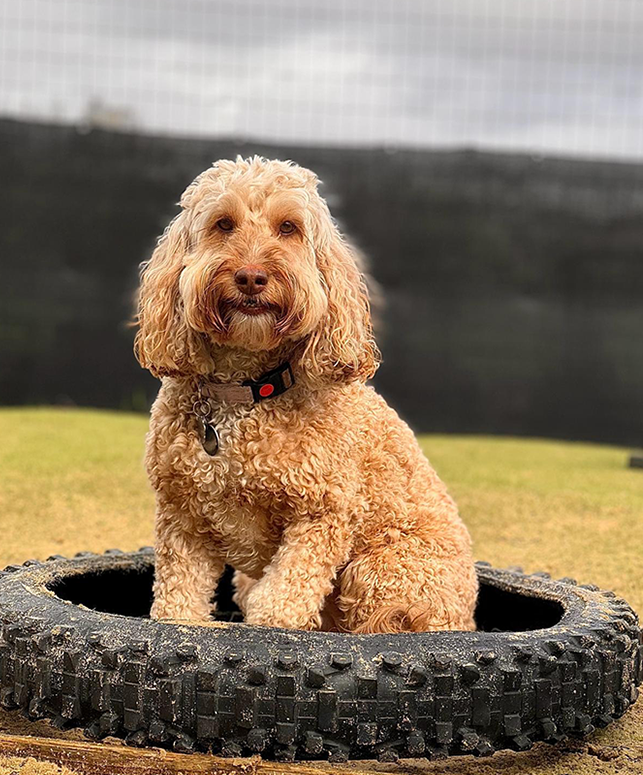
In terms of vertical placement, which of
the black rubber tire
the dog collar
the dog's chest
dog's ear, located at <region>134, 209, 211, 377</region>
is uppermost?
dog's ear, located at <region>134, 209, 211, 377</region>

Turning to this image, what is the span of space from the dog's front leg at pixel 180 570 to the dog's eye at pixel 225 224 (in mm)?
880

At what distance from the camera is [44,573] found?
335 centimetres

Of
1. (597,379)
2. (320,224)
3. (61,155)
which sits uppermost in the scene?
(61,155)

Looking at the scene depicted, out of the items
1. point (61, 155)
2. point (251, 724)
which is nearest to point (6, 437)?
point (61, 155)

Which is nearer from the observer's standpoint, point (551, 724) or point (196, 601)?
point (551, 724)

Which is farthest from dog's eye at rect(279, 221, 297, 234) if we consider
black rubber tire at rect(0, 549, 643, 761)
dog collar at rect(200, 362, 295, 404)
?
black rubber tire at rect(0, 549, 643, 761)

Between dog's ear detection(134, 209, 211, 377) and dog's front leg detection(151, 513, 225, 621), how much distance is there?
0.48 m

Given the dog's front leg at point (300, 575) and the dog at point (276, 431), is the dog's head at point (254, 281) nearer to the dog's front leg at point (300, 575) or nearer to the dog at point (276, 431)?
the dog at point (276, 431)

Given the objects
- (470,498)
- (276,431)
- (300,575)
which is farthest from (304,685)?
(470,498)

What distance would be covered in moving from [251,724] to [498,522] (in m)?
3.85

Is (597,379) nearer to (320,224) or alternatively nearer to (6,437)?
(6,437)

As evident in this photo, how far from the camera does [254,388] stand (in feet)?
9.73

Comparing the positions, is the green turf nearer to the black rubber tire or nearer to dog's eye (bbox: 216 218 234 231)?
the black rubber tire

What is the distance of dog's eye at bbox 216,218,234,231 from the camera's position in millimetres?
2852
